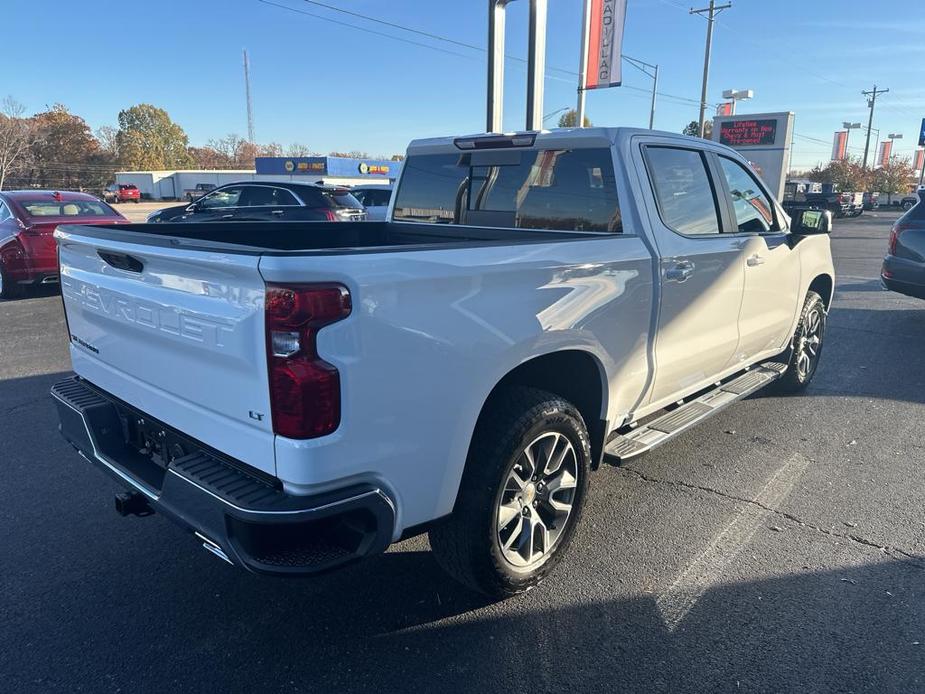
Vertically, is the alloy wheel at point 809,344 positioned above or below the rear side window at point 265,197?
below

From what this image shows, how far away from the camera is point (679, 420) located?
12.3ft

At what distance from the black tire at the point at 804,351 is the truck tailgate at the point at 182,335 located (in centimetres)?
468

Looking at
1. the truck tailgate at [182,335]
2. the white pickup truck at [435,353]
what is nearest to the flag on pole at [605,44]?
the white pickup truck at [435,353]

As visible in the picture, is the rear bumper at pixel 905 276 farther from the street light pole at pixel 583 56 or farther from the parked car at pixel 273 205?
the parked car at pixel 273 205

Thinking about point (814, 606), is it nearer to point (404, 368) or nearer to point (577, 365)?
point (577, 365)

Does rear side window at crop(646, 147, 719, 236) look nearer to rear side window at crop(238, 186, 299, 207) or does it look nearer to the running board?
the running board

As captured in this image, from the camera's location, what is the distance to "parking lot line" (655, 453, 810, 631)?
2.82m

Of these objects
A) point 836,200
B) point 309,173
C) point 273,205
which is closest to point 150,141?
point 309,173

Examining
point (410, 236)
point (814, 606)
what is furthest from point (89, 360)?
point (814, 606)

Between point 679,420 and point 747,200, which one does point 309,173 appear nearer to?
point 747,200

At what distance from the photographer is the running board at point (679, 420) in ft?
11.0

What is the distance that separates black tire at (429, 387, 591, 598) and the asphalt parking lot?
0.65 ft

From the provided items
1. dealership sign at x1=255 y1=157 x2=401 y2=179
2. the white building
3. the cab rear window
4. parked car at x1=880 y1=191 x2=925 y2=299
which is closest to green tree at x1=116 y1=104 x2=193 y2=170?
the white building

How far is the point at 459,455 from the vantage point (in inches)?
94.7
